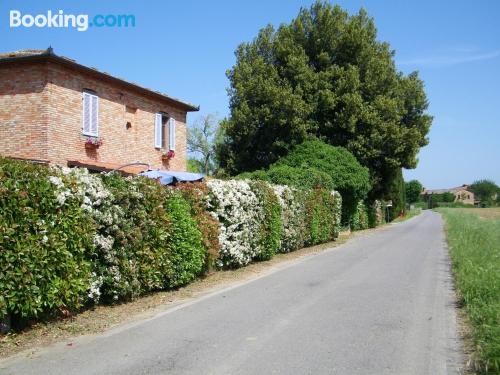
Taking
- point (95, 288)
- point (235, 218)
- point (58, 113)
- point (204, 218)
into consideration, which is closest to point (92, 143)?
point (58, 113)

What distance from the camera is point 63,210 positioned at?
696cm

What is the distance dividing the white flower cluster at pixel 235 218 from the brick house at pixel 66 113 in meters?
7.07

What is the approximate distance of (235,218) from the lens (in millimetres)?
12867

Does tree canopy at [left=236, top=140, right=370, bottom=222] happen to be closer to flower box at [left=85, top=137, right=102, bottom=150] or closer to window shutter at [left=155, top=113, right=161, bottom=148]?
window shutter at [left=155, top=113, right=161, bottom=148]

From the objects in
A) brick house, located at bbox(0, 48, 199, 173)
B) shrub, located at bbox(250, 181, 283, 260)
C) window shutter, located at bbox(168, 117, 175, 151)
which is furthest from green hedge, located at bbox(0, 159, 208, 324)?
window shutter, located at bbox(168, 117, 175, 151)

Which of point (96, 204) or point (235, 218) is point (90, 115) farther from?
point (96, 204)

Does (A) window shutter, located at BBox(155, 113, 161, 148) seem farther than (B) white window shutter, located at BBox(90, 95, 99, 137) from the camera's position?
Yes

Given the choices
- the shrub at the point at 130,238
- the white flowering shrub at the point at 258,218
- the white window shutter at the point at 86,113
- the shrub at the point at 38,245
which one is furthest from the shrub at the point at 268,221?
the shrub at the point at 38,245

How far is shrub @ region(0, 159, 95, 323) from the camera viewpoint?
5.96m

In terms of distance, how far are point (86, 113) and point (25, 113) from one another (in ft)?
7.14

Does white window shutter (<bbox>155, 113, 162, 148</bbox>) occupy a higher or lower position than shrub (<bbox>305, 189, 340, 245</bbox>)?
higher

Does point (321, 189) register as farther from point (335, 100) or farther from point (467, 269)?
point (467, 269)

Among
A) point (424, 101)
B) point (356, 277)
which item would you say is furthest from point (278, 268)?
point (424, 101)

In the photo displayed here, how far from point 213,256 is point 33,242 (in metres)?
5.42
